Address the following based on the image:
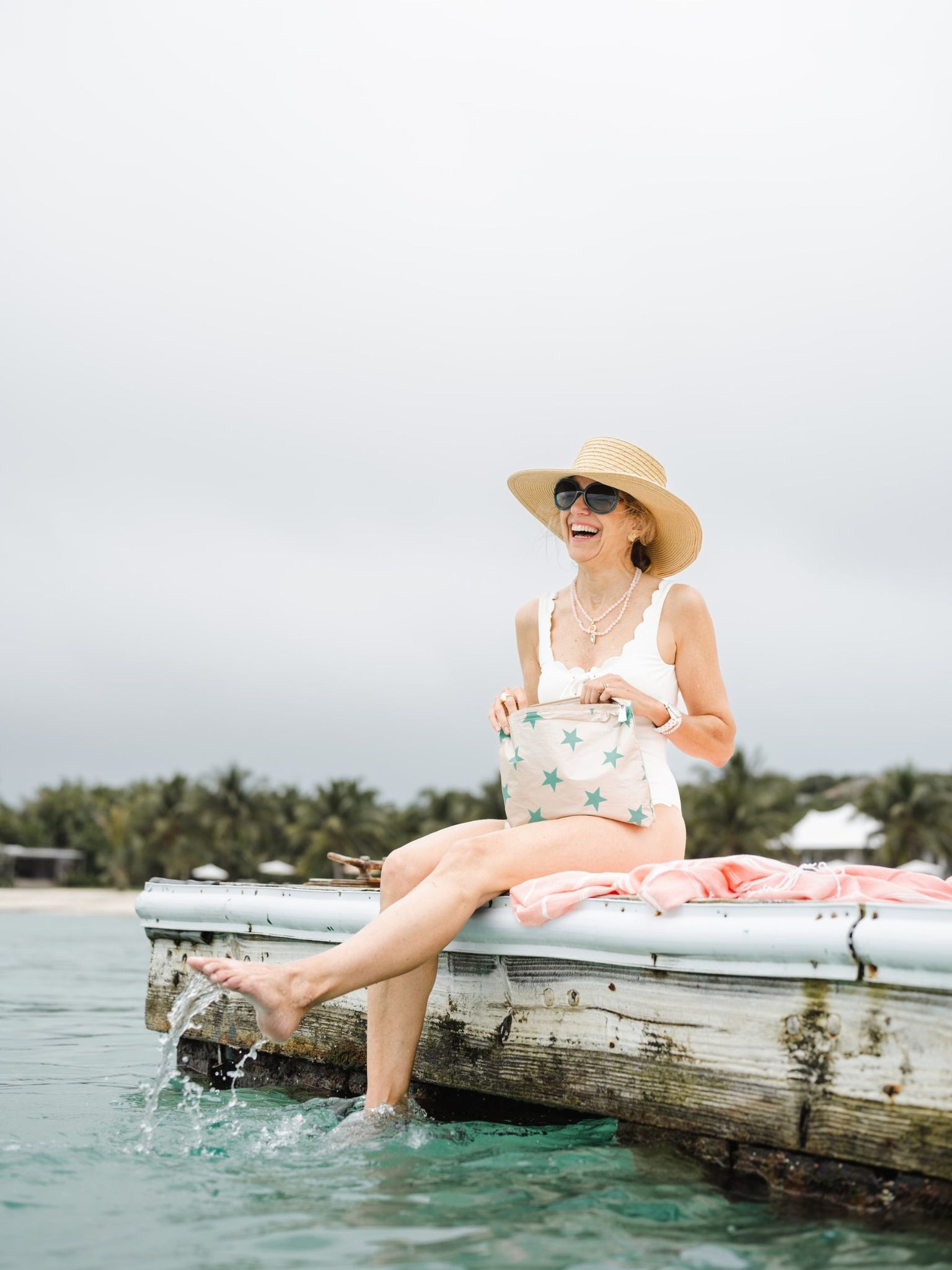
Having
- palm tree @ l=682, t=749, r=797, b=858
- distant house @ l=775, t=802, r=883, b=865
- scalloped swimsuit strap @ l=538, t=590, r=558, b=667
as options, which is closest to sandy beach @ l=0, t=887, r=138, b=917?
palm tree @ l=682, t=749, r=797, b=858

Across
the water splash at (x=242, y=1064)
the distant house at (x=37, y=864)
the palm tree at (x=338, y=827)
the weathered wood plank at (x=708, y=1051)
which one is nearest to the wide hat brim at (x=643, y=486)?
the weathered wood plank at (x=708, y=1051)

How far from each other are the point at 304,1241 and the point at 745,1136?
3.01 feet

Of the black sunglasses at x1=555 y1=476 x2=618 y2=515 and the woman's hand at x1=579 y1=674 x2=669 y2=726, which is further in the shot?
the black sunglasses at x1=555 y1=476 x2=618 y2=515

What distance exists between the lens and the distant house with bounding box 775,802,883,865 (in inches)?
1544

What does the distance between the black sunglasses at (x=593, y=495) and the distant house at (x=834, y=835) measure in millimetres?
36766

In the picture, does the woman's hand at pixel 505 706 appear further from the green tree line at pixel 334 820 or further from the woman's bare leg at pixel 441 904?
the green tree line at pixel 334 820

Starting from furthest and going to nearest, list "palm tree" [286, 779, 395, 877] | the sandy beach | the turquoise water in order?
"palm tree" [286, 779, 395, 877], the sandy beach, the turquoise water

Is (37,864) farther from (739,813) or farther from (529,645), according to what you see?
(529,645)

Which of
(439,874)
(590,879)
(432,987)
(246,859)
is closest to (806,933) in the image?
(590,879)

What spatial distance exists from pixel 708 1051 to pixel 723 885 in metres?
0.46

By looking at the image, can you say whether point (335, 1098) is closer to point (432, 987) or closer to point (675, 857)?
point (432, 987)

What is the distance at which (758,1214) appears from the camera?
249 centimetres

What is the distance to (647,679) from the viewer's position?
144 inches

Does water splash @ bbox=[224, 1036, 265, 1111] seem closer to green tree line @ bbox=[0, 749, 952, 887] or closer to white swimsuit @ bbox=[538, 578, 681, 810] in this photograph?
white swimsuit @ bbox=[538, 578, 681, 810]
